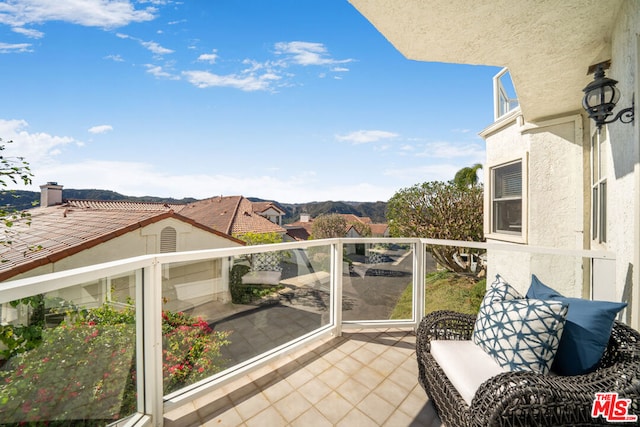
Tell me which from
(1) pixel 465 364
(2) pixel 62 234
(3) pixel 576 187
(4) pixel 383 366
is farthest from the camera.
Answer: (2) pixel 62 234

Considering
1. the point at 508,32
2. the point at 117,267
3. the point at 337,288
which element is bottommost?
the point at 337,288

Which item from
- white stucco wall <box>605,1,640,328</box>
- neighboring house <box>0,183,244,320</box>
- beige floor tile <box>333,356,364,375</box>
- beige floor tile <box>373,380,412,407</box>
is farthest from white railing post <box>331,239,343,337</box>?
neighboring house <box>0,183,244,320</box>

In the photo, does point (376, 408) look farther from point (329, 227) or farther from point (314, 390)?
point (329, 227)

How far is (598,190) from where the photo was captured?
297 centimetres

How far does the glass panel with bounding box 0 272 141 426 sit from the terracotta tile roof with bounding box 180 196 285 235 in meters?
14.8

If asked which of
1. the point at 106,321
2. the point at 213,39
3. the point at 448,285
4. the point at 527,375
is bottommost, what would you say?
the point at 448,285

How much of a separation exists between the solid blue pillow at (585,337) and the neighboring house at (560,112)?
48 centimetres

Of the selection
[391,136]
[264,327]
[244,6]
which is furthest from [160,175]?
[264,327]

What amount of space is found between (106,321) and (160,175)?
4049 cm

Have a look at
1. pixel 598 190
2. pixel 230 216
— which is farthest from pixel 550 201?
pixel 230 216

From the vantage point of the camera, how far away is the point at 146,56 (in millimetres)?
10602

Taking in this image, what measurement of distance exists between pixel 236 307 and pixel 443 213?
856 centimetres

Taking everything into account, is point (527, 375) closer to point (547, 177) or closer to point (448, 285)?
point (448, 285)

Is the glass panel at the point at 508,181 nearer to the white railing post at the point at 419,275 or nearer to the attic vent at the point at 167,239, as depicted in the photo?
the white railing post at the point at 419,275
